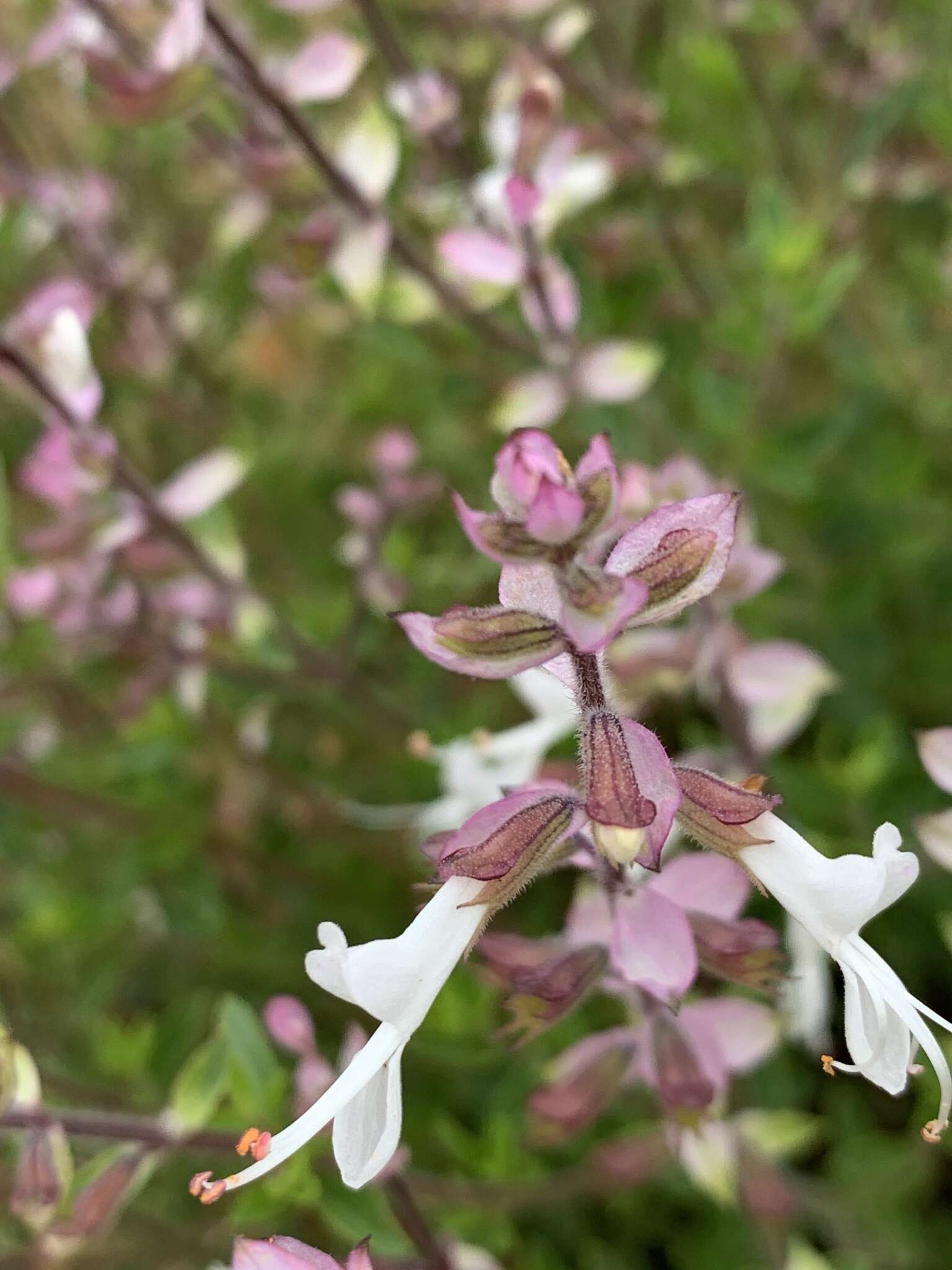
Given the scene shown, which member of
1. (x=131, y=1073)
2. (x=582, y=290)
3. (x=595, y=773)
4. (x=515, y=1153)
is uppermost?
(x=595, y=773)

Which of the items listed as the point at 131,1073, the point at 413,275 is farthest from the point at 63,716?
the point at 413,275

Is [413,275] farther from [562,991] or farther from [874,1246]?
[874,1246]

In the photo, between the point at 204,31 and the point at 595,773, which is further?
the point at 204,31

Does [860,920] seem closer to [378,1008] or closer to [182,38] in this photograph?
[378,1008]

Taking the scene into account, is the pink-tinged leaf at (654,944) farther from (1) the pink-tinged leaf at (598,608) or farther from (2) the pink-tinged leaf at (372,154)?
(2) the pink-tinged leaf at (372,154)

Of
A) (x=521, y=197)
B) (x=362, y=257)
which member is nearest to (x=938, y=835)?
(x=521, y=197)

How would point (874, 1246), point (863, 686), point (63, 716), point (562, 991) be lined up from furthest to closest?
point (63, 716), point (863, 686), point (874, 1246), point (562, 991)
